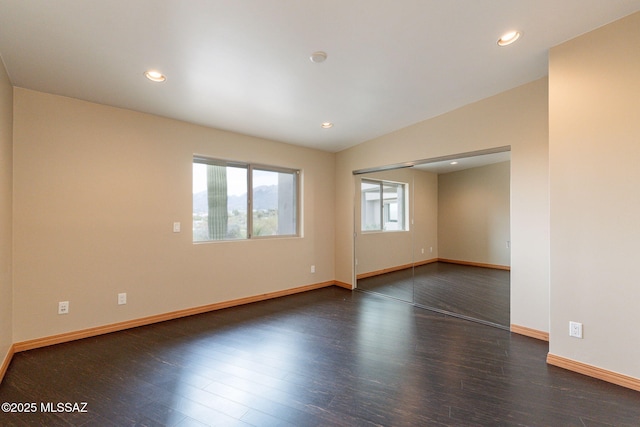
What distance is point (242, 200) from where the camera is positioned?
13.7ft

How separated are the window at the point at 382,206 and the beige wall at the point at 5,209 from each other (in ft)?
14.2

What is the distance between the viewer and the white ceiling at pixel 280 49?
5.98 feet

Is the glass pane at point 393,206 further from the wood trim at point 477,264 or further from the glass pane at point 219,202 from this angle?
the glass pane at point 219,202

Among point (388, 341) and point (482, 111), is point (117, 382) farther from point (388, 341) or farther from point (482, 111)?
point (482, 111)

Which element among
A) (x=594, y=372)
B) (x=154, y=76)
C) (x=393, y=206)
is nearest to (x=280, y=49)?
(x=154, y=76)

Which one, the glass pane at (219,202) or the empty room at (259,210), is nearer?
the empty room at (259,210)

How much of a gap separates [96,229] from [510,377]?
4176mm

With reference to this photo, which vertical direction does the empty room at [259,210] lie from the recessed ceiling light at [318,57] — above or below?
below

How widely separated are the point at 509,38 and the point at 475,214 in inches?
90.2

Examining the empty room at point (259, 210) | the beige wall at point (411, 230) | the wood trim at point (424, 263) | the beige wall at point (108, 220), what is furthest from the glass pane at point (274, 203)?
the wood trim at point (424, 263)

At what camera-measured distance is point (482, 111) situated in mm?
3324

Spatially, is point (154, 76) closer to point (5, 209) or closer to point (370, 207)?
point (5, 209)

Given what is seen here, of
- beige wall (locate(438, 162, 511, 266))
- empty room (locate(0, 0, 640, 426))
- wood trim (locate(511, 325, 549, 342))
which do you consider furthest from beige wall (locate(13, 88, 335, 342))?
wood trim (locate(511, 325, 549, 342))

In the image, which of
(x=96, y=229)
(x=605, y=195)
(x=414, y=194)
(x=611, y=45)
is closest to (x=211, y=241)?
(x=96, y=229)
